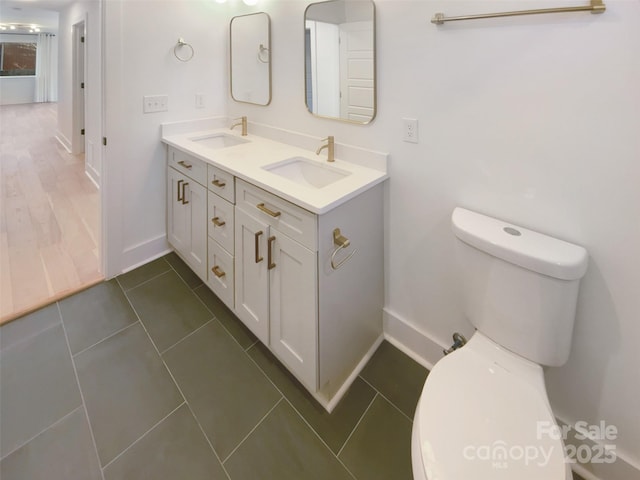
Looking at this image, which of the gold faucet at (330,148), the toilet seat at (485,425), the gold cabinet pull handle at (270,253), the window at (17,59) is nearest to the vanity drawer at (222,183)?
the gold cabinet pull handle at (270,253)

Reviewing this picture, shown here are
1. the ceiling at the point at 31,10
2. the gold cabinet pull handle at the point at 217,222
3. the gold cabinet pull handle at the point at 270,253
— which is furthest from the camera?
the ceiling at the point at 31,10

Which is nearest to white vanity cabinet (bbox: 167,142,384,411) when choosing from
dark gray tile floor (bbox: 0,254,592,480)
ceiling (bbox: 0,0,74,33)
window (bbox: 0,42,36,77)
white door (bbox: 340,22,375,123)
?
dark gray tile floor (bbox: 0,254,592,480)

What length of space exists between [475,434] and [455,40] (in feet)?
4.15

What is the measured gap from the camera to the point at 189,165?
1.91m

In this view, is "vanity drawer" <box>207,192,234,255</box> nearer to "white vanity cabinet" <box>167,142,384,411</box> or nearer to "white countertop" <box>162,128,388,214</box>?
"white vanity cabinet" <box>167,142,384,411</box>

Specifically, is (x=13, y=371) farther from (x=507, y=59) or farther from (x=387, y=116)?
(x=507, y=59)

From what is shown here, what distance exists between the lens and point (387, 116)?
141cm

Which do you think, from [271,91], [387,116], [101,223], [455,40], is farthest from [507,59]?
[101,223]

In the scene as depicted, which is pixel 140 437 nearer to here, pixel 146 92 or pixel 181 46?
pixel 146 92

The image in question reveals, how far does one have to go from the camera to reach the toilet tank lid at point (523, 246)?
92cm

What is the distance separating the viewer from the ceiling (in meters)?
4.23

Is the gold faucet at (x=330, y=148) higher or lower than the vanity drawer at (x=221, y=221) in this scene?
higher

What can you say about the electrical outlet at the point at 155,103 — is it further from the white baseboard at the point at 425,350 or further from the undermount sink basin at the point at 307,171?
the white baseboard at the point at 425,350

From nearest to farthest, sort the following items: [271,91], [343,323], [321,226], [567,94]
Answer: [567,94] → [321,226] → [343,323] → [271,91]
